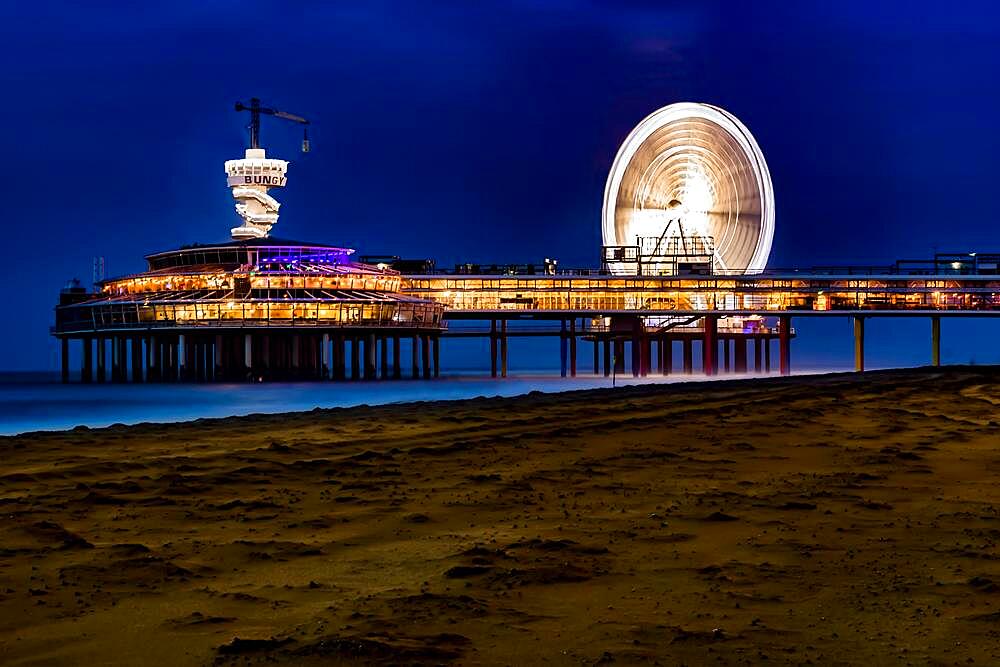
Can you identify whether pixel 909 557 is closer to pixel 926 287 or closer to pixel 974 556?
pixel 974 556

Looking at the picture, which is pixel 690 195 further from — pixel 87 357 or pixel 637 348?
pixel 87 357

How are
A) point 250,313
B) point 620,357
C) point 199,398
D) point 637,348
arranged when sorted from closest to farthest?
point 199,398 → point 250,313 → point 637,348 → point 620,357

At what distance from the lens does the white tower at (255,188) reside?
116062 mm

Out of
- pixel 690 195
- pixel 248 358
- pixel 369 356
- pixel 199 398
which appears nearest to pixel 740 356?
pixel 690 195

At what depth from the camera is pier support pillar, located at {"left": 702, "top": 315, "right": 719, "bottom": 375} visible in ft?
312

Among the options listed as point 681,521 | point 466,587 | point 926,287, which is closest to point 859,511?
point 681,521

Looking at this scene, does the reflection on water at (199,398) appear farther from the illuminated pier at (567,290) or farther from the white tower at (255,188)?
the white tower at (255,188)

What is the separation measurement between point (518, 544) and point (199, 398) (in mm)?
57062

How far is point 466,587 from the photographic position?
41.2 feet

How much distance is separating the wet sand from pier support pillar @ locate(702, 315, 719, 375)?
69.8 metres

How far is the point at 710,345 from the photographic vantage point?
9631cm

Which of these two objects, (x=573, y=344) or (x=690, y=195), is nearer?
(x=690, y=195)

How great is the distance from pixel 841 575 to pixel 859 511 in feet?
11.6

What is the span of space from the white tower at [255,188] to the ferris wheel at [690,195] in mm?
35662
